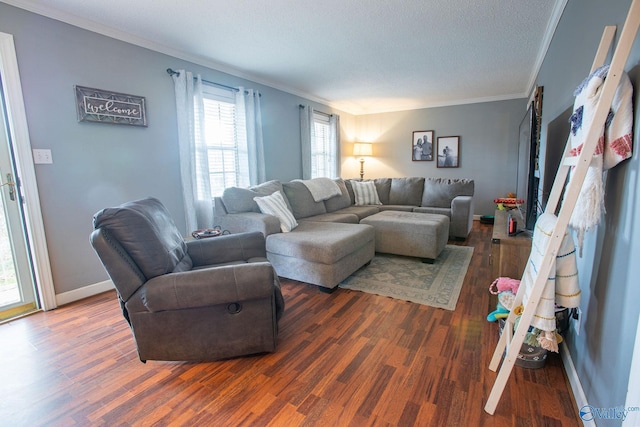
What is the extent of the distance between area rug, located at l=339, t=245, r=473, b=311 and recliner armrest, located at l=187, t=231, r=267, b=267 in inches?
37.3

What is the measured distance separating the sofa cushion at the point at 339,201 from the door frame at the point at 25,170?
9.77 feet

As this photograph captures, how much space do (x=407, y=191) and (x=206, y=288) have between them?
407 cm

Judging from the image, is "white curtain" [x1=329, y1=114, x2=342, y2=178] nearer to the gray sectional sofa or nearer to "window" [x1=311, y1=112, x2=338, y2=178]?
"window" [x1=311, y1=112, x2=338, y2=178]

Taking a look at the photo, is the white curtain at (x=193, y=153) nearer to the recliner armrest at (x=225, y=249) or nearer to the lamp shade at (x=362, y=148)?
the recliner armrest at (x=225, y=249)

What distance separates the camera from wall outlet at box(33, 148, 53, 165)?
230 centimetres

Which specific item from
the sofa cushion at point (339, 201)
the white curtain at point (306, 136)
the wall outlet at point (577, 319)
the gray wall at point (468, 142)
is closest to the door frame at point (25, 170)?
the sofa cushion at point (339, 201)

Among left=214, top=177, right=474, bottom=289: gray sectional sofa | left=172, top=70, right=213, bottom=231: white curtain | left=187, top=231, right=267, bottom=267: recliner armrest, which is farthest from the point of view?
left=172, top=70, right=213, bottom=231: white curtain

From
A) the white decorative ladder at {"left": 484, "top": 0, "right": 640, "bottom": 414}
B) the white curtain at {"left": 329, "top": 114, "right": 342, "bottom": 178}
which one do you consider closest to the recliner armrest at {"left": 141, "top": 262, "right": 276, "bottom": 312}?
the white decorative ladder at {"left": 484, "top": 0, "right": 640, "bottom": 414}

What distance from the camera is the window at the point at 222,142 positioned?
11.6ft

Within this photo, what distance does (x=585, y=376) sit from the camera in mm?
1326

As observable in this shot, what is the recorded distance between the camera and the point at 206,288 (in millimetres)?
1533

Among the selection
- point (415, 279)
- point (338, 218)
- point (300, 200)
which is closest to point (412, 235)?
point (415, 279)

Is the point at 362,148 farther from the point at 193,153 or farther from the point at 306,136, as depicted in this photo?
the point at 193,153

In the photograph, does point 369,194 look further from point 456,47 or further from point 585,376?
point 585,376
